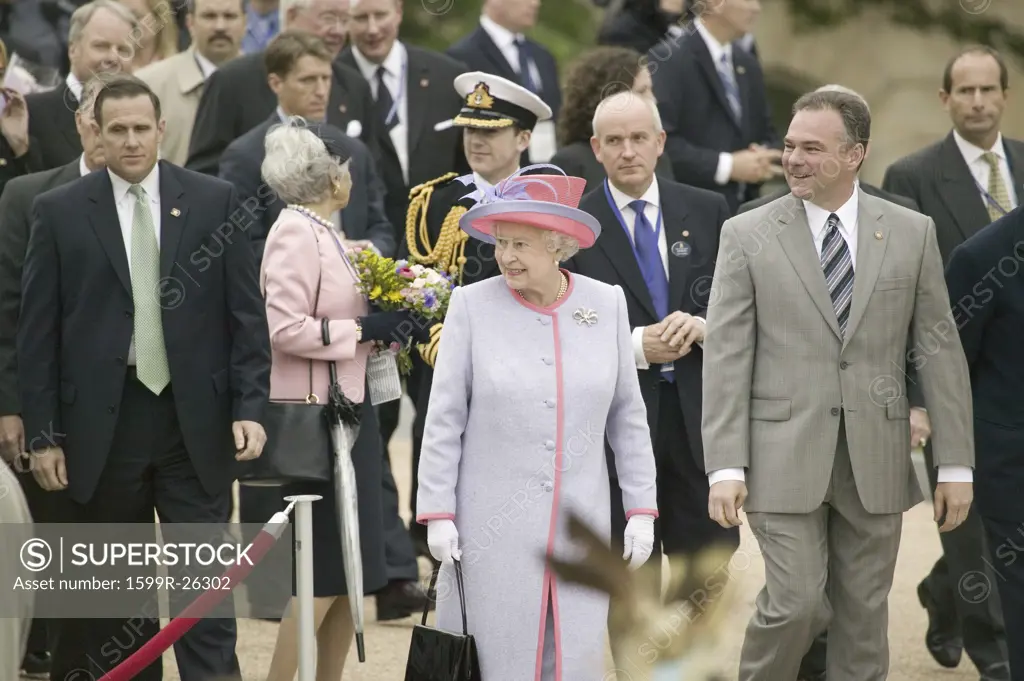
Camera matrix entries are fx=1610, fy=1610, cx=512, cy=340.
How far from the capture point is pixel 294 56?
686cm

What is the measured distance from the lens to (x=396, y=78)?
829 cm

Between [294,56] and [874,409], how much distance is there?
10.3ft

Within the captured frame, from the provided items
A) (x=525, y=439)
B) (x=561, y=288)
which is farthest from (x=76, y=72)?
(x=525, y=439)

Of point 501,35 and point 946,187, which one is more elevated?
point 501,35

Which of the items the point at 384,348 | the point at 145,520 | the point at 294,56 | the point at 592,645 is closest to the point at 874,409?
the point at 592,645

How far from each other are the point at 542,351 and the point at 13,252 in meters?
2.46

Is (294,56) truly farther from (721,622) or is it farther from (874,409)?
(721,622)

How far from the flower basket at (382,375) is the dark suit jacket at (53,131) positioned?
6.40 ft

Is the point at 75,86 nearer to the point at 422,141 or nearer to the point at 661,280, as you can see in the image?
the point at 422,141

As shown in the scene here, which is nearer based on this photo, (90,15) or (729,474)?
(729,474)

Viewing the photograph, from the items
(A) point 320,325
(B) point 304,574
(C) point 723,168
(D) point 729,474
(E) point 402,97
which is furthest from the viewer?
(E) point 402,97

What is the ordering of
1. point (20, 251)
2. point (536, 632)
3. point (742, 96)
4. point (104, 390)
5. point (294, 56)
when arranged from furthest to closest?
point (742, 96), point (294, 56), point (20, 251), point (104, 390), point (536, 632)

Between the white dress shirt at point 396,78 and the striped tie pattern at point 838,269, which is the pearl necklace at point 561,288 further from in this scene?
A: the white dress shirt at point 396,78

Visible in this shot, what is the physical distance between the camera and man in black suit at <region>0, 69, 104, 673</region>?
5801 mm
